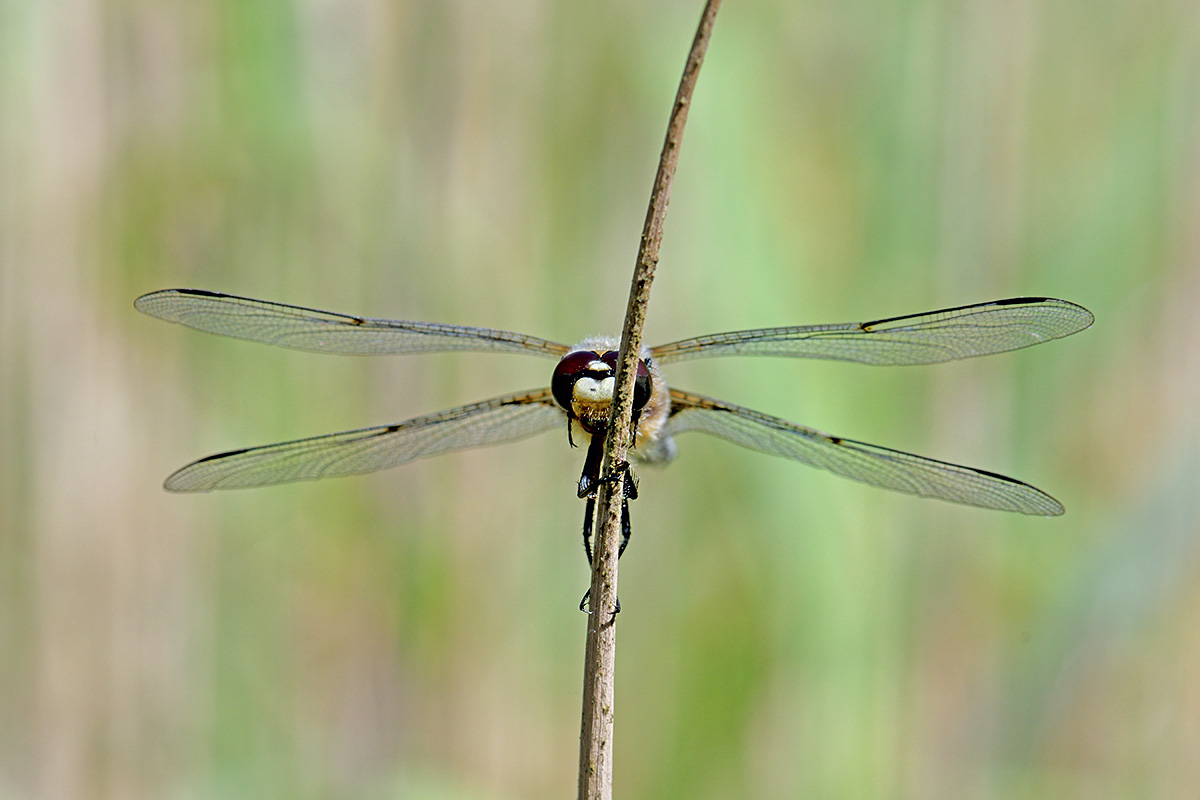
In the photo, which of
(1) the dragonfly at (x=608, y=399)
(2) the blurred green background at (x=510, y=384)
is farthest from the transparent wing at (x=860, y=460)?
(2) the blurred green background at (x=510, y=384)

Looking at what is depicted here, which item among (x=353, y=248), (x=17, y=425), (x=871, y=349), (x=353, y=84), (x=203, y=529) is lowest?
(x=203, y=529)

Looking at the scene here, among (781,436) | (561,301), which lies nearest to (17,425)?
(561,301)

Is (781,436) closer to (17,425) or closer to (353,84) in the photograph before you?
(353,84)

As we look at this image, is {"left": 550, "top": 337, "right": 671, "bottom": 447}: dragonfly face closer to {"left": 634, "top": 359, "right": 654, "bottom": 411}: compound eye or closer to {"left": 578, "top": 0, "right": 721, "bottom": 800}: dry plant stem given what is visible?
{"left": 634, "top": 359, "right": 654, "bottom": 411}: compound eye

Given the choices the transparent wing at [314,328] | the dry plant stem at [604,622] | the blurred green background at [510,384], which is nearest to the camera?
the dry plant stem at [604,622]

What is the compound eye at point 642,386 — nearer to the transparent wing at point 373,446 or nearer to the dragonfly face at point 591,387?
the dragonfly face at point 591,387

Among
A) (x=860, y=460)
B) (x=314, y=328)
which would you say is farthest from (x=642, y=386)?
(x=314, y=328)
